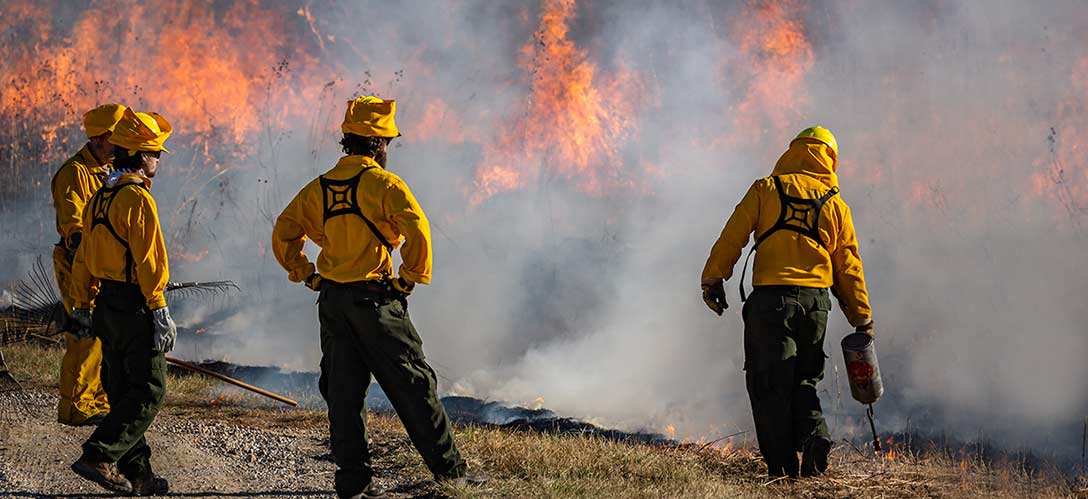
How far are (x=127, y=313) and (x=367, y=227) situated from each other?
1421 millimetres

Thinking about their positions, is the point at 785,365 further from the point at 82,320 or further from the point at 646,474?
the point at 82,320

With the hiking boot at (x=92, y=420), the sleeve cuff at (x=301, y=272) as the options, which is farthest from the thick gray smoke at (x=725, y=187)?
the sleeve cuff at (x=301, y=272)

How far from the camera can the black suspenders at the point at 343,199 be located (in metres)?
4.65

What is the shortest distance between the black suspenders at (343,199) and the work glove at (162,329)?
3.43 feet

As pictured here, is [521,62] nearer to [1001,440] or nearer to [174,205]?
[174,205]

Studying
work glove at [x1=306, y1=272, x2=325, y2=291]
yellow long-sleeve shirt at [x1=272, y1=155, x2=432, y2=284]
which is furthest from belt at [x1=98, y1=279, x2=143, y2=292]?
yellow long-sleeve shirt at [x1=272, y1=155, x2=432, y2=284]

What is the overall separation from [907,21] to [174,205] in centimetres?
1353

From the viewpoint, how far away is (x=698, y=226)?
56.4 ft

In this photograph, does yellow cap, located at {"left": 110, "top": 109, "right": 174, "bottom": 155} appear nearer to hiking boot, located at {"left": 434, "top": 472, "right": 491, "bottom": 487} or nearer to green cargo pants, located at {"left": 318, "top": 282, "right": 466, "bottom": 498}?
green cargo pants, located at {"left": 318, "top": 282, "right": 466, "bottom": 498}

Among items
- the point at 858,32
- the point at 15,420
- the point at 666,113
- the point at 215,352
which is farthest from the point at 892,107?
the point at 15,420

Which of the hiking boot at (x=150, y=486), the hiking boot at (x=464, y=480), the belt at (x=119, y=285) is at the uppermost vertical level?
the belt at (x=119, y=285)

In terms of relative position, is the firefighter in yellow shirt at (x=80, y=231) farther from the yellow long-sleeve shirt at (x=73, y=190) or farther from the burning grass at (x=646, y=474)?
the burning grass at (x=646, y=474)

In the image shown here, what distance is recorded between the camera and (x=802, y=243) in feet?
17.9

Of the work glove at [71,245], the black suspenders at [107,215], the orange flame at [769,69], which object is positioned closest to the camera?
the black suspenders at [107,215]
